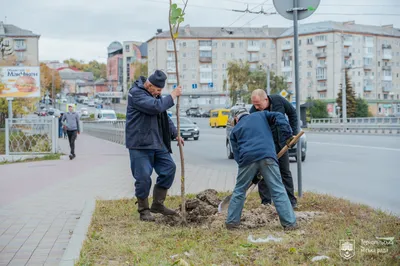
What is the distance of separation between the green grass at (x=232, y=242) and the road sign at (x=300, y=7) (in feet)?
9.21

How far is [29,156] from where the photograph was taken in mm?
21406

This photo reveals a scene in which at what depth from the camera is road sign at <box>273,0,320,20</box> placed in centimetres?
866

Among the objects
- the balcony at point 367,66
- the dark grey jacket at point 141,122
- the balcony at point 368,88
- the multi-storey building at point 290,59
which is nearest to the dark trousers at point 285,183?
the dark grey jacket at point 141,122

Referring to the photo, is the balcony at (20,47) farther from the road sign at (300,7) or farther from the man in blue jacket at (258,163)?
the man in blue jacket at (258,163)

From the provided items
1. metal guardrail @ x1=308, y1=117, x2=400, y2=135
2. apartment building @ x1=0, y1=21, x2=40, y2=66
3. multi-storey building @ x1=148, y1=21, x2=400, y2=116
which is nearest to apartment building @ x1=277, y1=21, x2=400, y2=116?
multi-storey building @ x1=148, y1=21, x2=400, y2=116

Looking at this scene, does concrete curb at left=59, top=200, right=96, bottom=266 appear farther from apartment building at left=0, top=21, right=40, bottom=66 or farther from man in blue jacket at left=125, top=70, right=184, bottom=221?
apartment building at left=0, top=21, right=40, bottom=66

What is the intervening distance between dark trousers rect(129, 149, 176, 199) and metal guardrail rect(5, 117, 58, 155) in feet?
50.2

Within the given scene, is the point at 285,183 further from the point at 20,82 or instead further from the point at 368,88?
the point at 368,88

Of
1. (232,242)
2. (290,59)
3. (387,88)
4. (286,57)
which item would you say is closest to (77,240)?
(232,242)

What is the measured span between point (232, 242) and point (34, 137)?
58.2ft

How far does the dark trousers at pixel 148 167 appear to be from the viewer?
23.9ft

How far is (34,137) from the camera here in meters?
22.4

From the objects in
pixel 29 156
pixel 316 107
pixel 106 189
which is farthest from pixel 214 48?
pixel 106 189

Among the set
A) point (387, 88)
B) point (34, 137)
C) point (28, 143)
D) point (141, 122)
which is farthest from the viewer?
point (387, 88)
